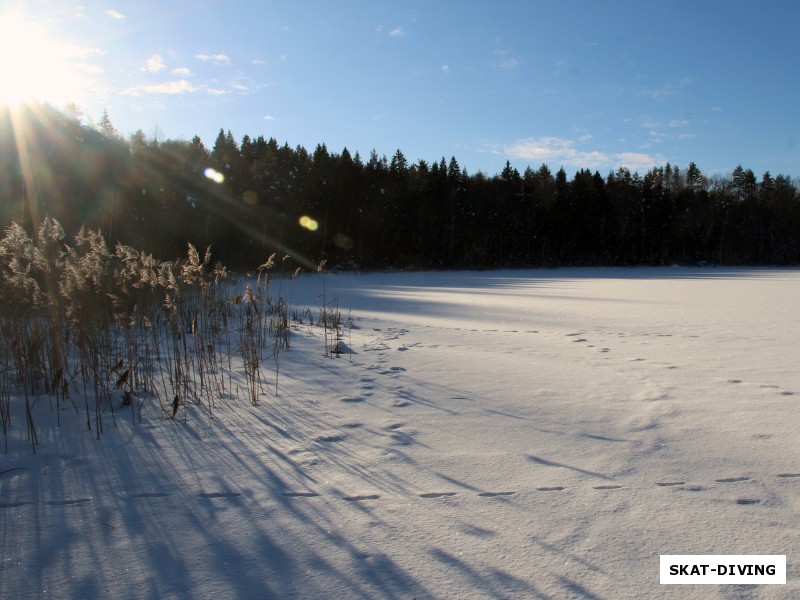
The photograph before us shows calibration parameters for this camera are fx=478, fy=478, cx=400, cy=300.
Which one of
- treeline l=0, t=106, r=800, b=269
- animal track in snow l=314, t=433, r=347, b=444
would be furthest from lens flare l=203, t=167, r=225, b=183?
animal track in snow l=314, t=433, r=347, b=444

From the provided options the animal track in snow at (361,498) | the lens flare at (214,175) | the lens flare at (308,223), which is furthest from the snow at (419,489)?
the lens flare at (308,223)

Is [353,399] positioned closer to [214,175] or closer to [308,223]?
[214,175]

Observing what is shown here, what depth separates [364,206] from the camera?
3306 centimetres

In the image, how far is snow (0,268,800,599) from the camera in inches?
64.9

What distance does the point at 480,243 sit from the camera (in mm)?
36656

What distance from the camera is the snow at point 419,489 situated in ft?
5.41

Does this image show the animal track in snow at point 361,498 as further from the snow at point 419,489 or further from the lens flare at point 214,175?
the lens flare at point 214,175

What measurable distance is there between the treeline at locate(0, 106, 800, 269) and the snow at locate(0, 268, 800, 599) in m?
16.6

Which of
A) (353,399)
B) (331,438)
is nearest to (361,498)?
(331,438)

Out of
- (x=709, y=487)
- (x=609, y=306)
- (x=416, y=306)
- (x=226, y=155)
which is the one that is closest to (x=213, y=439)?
(x=709, y=487)

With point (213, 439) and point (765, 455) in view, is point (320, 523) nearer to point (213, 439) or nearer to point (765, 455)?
point (213, 439)

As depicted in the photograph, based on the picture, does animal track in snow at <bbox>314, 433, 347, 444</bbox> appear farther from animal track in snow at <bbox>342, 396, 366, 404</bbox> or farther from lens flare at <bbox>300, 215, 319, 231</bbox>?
lens flare at <bbox>300, 215, 319, 231</bbox>

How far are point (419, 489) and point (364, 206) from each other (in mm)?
31803

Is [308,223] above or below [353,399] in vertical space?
above
